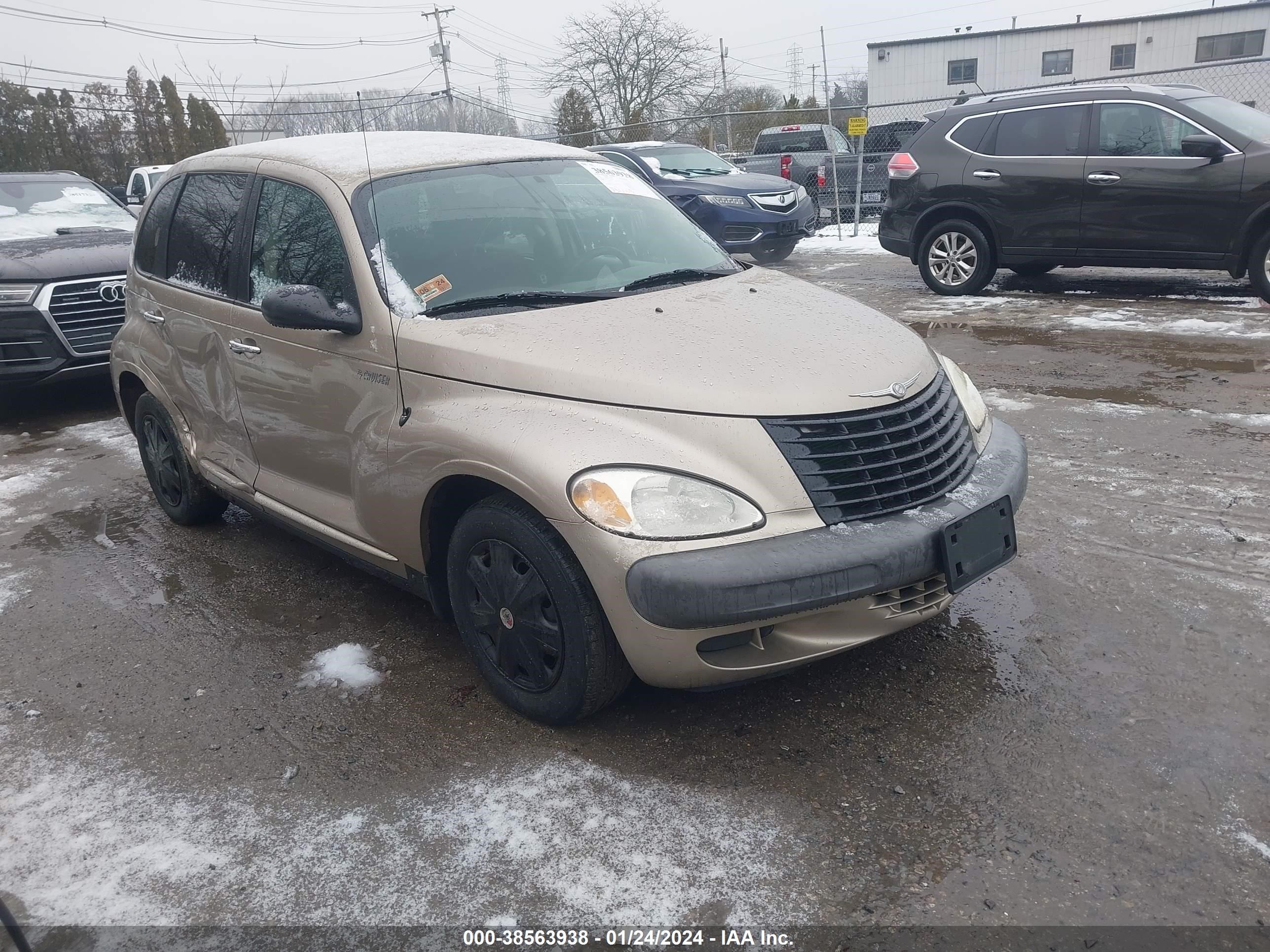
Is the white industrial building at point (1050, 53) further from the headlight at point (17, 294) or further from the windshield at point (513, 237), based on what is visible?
the windshield at point (513, 237)

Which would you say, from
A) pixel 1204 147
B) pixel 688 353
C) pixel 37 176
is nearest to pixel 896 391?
pixel 688 353

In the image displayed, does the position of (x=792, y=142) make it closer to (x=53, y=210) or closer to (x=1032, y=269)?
(x=1032, y=269)

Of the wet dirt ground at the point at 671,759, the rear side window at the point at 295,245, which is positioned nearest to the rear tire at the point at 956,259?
the wet dirt ground at the point at 671,759

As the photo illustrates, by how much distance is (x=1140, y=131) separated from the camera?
27.9 ft

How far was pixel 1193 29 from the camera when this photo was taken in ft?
112

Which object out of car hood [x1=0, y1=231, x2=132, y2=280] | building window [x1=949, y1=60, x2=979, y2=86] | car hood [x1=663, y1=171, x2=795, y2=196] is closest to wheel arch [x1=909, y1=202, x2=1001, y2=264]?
car hood [x1=663, y1=171, x2=795, y2=196]

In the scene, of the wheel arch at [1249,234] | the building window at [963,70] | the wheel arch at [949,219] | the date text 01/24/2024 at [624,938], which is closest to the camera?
the date text 01/24/2024 at [624,938]

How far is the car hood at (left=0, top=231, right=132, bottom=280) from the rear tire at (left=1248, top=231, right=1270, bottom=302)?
28.8ft

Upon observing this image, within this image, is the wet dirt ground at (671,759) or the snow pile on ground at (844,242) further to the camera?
the snow pile on ground at (844,242)

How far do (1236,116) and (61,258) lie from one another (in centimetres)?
954

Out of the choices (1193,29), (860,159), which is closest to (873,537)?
(860,159)

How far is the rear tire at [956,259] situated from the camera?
374 inches

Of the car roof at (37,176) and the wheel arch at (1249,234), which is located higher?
the car roof at (37,176)

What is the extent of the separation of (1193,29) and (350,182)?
3952 cm
